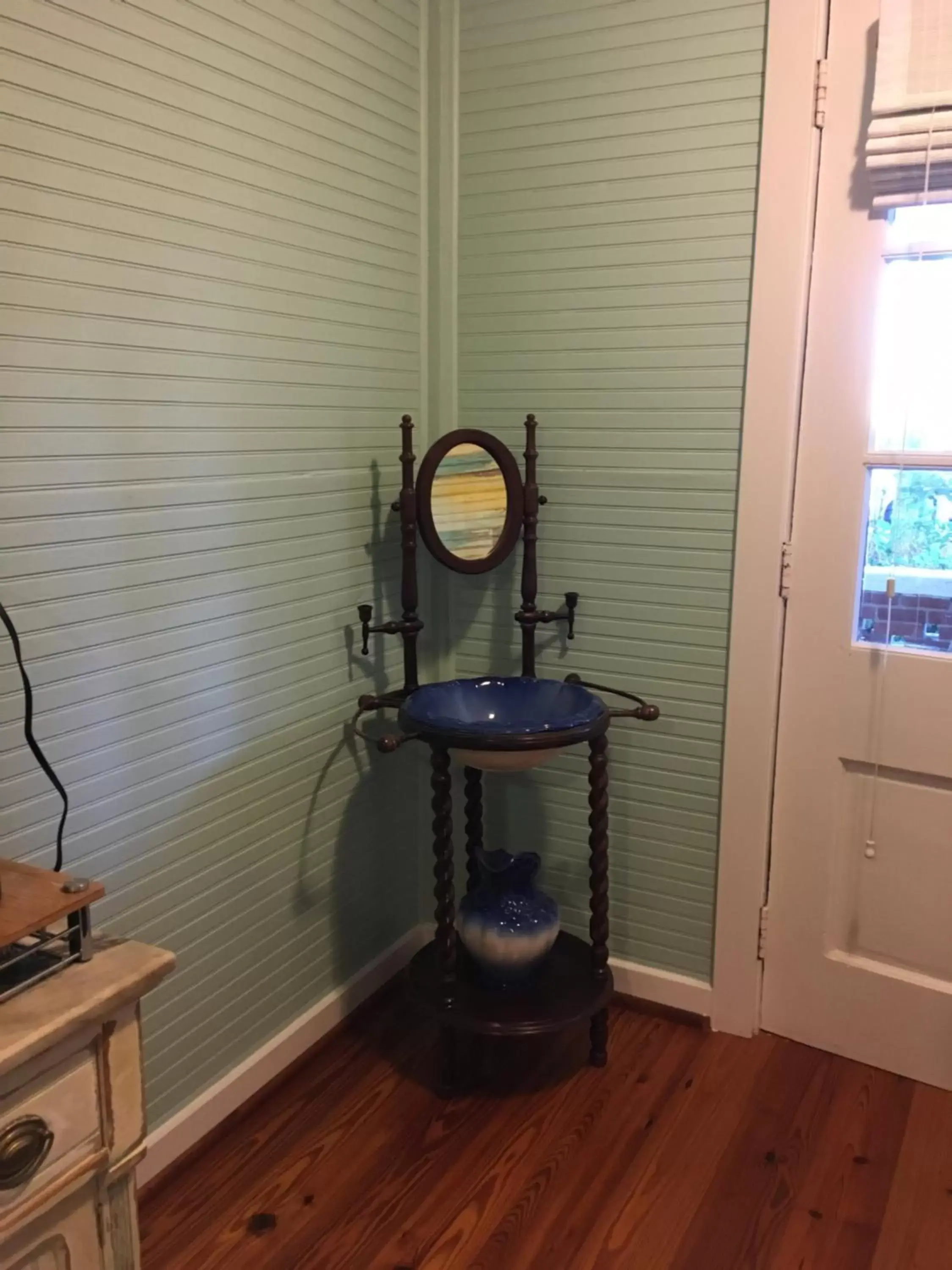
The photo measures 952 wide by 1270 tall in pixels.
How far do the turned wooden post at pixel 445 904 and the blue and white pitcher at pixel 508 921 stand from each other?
5 cm

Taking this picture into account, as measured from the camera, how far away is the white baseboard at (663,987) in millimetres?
2184

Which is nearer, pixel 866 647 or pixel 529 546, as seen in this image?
pixel 866 647

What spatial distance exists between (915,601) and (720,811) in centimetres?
57

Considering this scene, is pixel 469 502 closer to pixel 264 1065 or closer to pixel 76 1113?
pixel 264 1065

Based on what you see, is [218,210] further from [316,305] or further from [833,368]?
[833,368]

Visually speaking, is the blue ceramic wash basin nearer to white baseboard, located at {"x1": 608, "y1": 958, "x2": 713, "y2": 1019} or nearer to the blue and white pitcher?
the blue and white pitcher

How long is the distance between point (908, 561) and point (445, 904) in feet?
3.55

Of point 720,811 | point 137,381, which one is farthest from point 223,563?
point 720,811

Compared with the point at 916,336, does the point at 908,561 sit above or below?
below

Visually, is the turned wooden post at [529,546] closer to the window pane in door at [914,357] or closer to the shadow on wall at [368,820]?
the shadow on wall at [368,820]

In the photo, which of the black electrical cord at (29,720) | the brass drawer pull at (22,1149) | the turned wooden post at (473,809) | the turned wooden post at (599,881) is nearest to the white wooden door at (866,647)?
the turned wooden post at (599,881)

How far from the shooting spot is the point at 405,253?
214cm

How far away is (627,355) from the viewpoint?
80.6 inches

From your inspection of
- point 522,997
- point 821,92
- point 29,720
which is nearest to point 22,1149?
point 29,720
